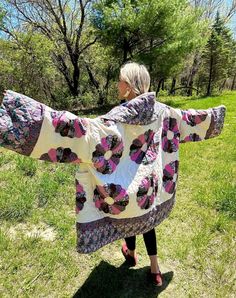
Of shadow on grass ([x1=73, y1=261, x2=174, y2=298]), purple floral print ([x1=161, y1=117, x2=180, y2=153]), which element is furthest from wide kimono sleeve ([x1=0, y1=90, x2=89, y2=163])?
shadow on grass ([x1=73, y1=261, x2=174, y2=298])

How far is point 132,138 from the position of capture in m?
2.71

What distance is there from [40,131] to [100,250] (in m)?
1.87

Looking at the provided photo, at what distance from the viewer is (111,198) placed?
105 inches

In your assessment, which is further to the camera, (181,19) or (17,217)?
(181,19)

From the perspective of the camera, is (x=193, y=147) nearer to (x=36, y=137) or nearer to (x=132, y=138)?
(x=132, y=138)

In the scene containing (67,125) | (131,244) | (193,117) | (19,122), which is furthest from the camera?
(131,244)

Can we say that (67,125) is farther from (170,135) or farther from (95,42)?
(95,42)

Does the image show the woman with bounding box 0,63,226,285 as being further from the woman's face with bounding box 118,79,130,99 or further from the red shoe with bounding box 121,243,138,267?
the red shoe with bounding box 121,243,138,267

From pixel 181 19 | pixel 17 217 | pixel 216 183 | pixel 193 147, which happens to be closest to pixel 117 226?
pixel 17 217

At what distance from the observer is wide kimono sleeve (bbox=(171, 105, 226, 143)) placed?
315cm

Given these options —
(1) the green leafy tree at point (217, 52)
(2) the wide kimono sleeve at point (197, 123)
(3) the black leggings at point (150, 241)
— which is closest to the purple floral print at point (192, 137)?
(2) the wide kimono sleeve at point (197, 123)

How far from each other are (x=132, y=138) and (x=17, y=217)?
7.39 feet

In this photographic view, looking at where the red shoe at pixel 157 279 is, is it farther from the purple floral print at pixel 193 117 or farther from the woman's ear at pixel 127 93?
the woman's ear at pixel 127 93

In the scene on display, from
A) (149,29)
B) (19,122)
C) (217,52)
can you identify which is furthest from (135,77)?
(217,52)
